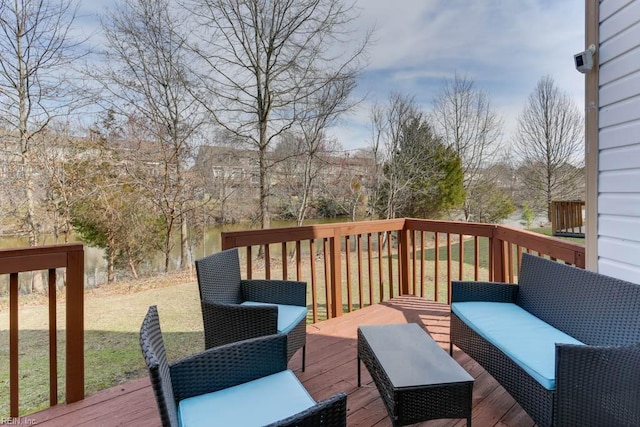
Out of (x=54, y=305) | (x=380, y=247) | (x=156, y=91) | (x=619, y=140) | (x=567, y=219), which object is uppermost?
(x=156, y=91)

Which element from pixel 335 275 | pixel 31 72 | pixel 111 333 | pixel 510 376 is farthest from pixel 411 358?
pixel 31 72

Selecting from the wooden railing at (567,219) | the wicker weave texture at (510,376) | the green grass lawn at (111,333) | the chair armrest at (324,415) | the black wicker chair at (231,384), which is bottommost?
the green grass lawn at (111,333)

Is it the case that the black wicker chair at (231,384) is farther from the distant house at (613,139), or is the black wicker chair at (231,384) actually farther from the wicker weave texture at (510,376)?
the distant house at (613,139)

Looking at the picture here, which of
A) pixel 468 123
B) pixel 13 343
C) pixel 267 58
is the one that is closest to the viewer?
pixel 13 343

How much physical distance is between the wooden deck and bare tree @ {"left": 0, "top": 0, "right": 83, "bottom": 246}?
6294 millimetres

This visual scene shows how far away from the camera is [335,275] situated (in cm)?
350

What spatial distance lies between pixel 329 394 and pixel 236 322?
2.57ft

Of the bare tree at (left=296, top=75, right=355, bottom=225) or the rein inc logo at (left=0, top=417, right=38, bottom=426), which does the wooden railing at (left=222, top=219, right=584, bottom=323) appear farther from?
the bare tree at (left=296, top=75, right=355, bottom=225)

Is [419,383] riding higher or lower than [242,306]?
lower

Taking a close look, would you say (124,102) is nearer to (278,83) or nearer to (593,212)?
(278,83)

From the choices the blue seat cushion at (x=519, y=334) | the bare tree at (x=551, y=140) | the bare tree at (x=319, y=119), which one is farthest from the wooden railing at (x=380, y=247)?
the bare tree at (x=551, y=140)

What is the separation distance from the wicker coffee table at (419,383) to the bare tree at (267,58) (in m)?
7.45

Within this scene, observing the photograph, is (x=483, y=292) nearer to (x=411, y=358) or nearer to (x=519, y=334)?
(x=519, y=334)

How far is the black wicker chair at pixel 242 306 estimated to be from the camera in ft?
6.77
